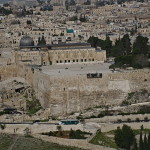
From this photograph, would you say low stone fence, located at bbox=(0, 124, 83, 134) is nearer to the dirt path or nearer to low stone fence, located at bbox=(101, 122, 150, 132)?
the dirt path

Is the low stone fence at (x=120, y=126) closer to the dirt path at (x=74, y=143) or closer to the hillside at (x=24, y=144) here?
the dirt path at (x=74, y=143)

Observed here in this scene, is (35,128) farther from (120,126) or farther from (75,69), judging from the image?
(75,69)

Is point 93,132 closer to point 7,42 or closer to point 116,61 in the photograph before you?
point 116,61

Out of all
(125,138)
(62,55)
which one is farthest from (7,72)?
(125,138)

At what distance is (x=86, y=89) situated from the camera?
31.9 m

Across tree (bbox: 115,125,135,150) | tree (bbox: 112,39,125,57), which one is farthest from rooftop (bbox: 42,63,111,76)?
tree (bbox: 115,125,135,150)

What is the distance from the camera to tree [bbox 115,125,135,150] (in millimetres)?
25297

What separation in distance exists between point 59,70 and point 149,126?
31.3 feet

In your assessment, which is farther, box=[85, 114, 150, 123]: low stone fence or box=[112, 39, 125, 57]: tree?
box=[112, 39, 125, 57]: tree

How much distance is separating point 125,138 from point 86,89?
693cm

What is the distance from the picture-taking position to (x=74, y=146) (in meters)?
25.9

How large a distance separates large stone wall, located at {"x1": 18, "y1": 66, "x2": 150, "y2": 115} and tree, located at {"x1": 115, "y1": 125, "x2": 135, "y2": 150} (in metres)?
6.02

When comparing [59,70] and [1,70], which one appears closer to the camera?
[59,70]

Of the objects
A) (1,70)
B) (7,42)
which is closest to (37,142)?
(1,70)
